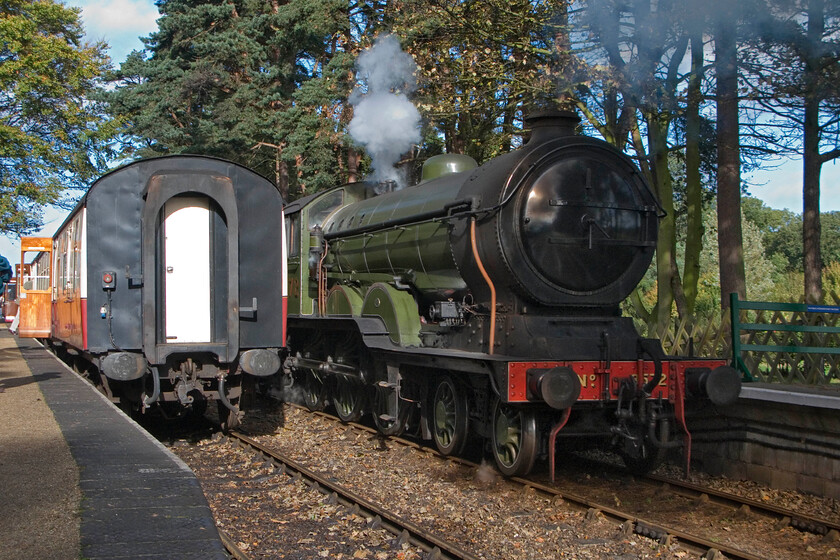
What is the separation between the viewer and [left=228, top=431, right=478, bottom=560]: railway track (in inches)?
217

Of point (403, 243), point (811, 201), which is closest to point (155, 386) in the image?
point (403, 243)

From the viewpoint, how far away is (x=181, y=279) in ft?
31.2

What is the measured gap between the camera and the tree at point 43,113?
20.6 m

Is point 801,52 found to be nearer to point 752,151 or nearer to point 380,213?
point 752,151

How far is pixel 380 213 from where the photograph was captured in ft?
35.3

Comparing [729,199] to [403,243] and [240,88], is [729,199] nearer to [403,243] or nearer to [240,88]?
[403,243]

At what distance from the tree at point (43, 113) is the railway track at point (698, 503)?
58.5 ft

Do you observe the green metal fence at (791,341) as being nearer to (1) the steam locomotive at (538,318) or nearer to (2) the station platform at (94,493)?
(1) the steam locomotive at (538,318)

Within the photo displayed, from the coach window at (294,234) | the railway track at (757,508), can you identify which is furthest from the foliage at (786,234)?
the railway track at (757,508)

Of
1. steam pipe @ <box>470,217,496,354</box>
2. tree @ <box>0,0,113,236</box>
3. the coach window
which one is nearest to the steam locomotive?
steam pipe @ <box>470,217,496,354</box>

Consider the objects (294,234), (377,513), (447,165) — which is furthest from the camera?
(294,234)

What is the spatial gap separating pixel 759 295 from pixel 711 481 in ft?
93.8

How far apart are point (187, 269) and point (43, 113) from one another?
15.7 m

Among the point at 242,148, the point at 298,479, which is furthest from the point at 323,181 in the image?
the point at 298,479
